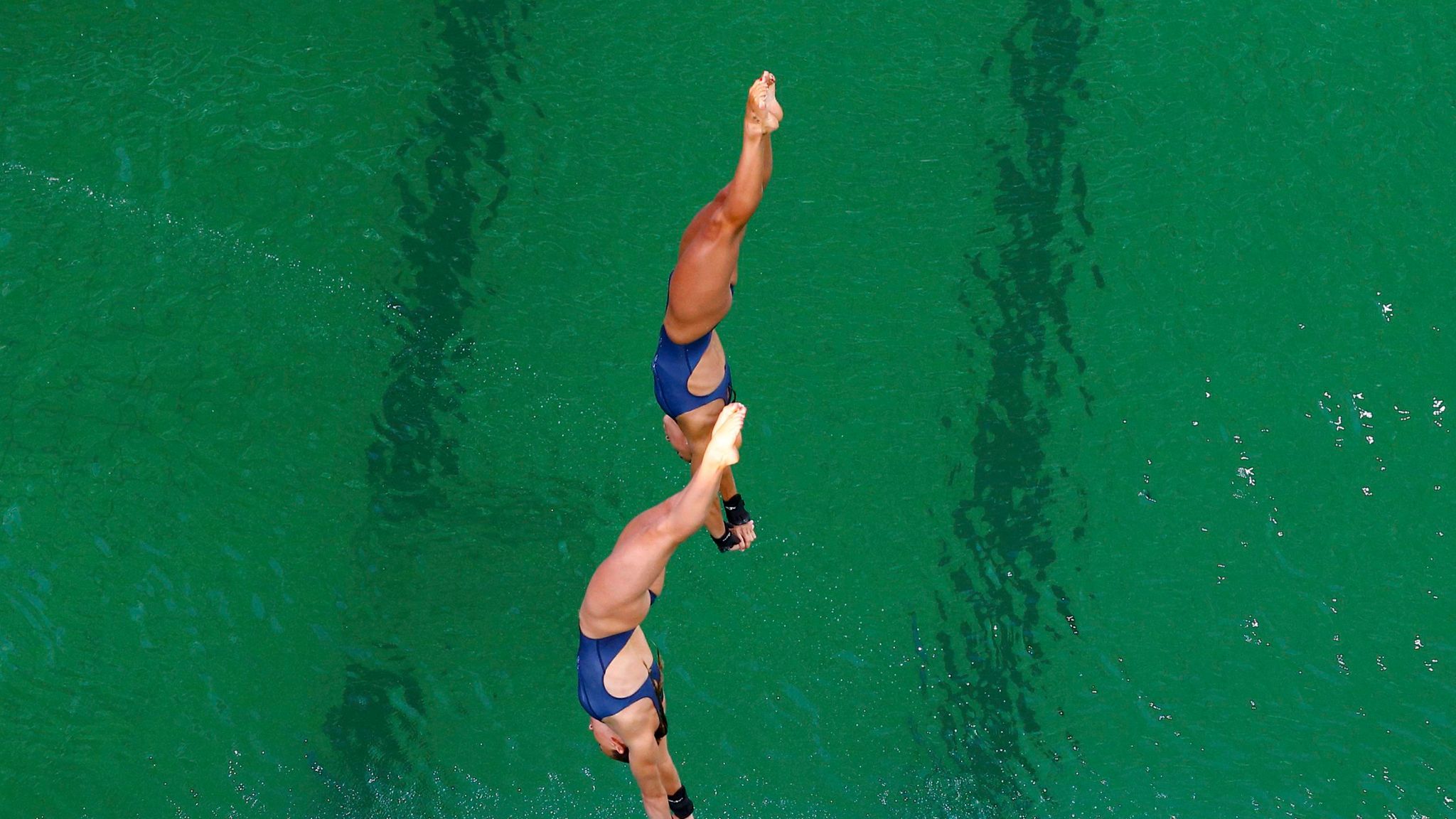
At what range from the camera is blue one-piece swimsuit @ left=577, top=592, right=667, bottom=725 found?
14.1ft

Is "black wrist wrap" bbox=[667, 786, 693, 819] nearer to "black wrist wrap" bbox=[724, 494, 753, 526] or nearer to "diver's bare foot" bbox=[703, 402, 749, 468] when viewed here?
"black wrist wrap" bbox=[724, 494, 753, 526]

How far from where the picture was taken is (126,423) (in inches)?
238

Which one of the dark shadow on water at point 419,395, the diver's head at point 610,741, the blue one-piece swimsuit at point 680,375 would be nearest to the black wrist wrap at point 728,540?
the blue one-piece swimsuit at point 680,375

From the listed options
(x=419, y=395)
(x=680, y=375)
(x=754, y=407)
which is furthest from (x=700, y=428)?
(x=419, y=395)

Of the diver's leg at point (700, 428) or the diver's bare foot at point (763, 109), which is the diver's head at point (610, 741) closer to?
the diver's leg at point (700, 428)

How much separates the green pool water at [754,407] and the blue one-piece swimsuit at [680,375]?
5.59 feet

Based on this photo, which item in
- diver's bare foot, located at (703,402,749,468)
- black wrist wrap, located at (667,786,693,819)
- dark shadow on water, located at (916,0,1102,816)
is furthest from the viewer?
dark shadow on water, located at (916,0,1102,816)

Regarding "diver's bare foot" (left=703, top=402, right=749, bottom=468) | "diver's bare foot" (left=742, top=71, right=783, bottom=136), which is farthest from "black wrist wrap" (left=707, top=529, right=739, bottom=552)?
"diver's bare foot" (left=742, top=71, right=783, bottom=136)

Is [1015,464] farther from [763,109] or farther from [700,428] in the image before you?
[763,109]

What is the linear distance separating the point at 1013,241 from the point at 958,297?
419 mm

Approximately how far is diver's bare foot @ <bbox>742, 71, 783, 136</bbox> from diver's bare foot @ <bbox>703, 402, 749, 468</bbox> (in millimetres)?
786

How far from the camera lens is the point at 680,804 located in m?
4.61

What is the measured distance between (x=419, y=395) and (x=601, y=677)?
2.37 metres

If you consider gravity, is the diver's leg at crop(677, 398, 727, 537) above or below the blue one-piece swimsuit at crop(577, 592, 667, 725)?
above
